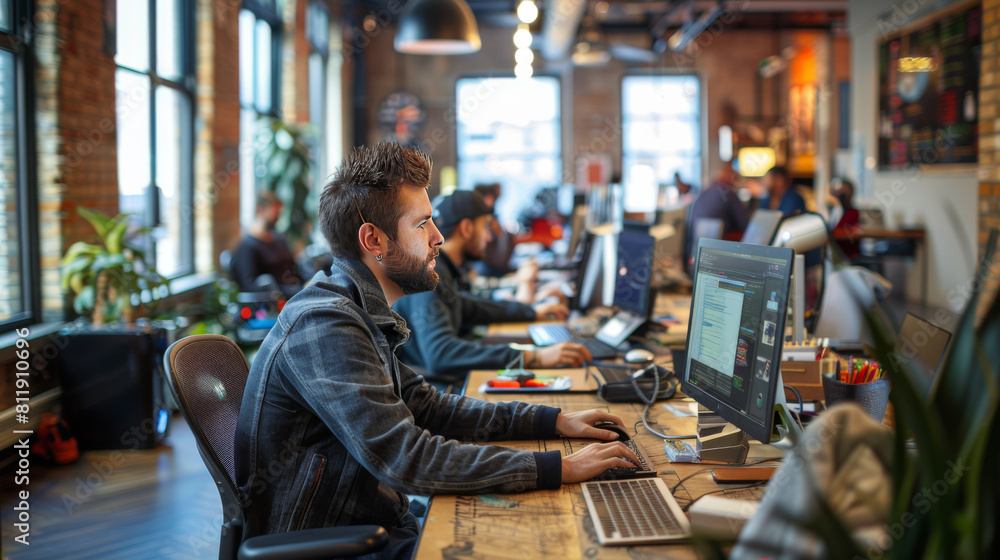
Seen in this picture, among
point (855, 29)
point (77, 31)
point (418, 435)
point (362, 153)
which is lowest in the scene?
point (418, 435)

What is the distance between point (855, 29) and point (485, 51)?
546 cm

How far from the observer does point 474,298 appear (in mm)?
3828

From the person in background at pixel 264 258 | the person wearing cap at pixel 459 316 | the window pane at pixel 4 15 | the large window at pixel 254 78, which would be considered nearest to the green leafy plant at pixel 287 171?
the large window at pixel 254 78

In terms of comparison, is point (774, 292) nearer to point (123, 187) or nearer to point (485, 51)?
point (123, 187)

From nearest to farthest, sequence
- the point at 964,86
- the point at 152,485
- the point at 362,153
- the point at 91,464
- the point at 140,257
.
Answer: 1. the point at 362,153
2. the point at 152,485
3. the point at 91,464
4. the point at 140,257
5. the point at 964,86

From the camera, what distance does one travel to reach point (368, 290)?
166 cm

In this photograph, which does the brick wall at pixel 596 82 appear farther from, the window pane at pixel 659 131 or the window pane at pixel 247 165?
the window pane at pixel 247 165

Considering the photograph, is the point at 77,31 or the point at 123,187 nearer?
the point at 77,31

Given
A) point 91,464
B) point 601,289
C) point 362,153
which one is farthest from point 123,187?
point 362,153

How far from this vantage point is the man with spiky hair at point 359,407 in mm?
1444

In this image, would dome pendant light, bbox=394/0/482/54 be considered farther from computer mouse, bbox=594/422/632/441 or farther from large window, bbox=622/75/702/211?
large window, bbox=622/75/702/211

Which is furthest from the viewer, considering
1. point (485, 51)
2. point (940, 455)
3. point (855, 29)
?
point (485, 51)

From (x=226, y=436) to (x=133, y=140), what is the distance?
4009 mm

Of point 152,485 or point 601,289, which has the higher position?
point 601,289
